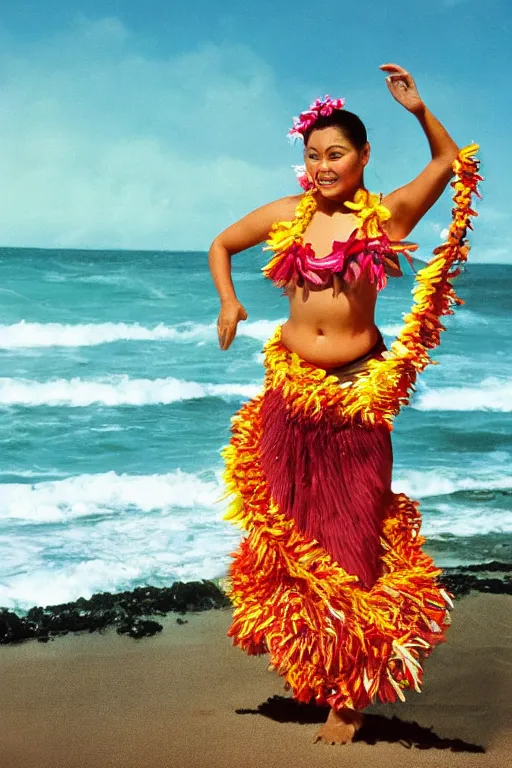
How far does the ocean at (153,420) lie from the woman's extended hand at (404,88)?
208 cm

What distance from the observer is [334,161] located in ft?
9.02

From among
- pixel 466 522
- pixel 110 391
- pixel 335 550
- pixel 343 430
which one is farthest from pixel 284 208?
pixel 110 391

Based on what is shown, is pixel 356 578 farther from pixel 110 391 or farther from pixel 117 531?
pixel 110 391

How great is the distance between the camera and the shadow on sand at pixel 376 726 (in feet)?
9.12

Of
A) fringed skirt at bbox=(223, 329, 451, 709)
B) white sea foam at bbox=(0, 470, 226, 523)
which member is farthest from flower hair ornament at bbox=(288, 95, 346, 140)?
white sea foam at bbox=(0, 470, 226, 523)

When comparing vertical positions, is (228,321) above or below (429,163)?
below

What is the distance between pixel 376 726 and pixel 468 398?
675cm

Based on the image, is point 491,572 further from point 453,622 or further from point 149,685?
point 149,685

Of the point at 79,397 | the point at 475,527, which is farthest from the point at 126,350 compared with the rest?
the point at 475,527

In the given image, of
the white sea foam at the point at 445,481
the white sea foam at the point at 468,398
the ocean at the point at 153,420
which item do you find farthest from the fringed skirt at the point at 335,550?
the white sea foam at the point at 468,398

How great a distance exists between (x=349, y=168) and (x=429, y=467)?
4308 mm

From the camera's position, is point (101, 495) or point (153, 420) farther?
point (153, 420)

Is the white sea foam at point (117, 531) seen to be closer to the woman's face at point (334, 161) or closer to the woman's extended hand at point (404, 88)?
the woman's face at point (334, 161)

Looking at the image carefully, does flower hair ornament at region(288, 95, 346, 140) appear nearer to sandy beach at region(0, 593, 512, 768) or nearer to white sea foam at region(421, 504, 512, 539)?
sandy beach at region(0, 593, 512, 768)
